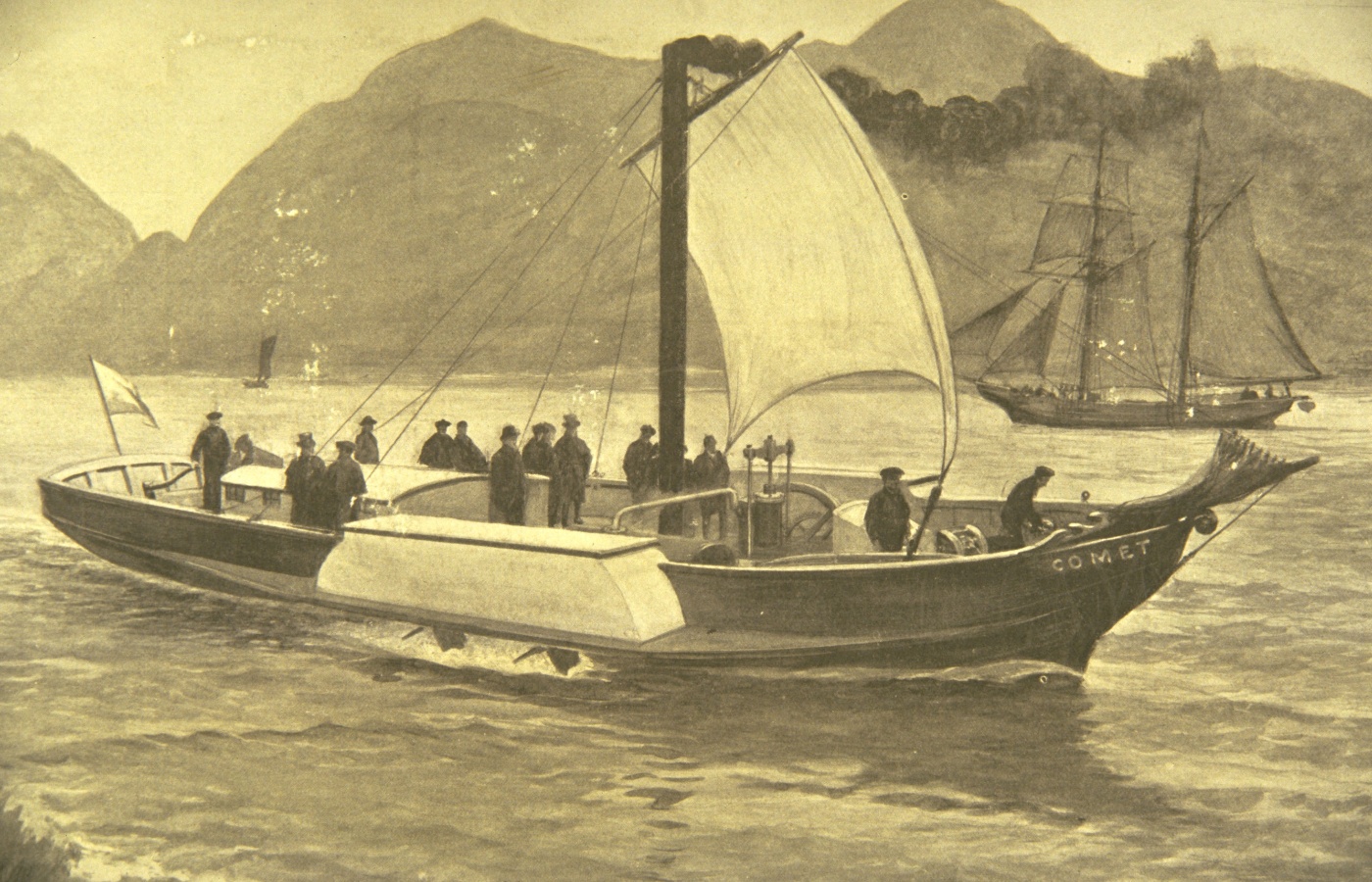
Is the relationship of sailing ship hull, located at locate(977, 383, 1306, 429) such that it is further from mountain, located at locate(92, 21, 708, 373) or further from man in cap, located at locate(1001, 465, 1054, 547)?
mountain, located at locate(92, 21, 708, 373)

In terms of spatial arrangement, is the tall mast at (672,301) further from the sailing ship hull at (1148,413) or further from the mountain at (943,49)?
the sailing ship hull at (1148,413)

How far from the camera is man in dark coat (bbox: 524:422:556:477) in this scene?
19.6ft

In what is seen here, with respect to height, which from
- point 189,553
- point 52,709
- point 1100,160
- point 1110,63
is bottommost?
point 52,709

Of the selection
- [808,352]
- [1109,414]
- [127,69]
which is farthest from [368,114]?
[1109,414]

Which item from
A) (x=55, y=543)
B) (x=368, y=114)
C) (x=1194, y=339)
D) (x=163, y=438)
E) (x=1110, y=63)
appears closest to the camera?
(x=1110, y=63)

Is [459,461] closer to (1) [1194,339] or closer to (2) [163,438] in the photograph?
(2) [163,438]

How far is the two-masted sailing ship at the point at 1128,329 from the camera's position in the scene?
14.8 feet

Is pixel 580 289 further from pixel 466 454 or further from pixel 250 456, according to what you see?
pixel 250 456

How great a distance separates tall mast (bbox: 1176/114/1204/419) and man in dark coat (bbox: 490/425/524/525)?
132 inches

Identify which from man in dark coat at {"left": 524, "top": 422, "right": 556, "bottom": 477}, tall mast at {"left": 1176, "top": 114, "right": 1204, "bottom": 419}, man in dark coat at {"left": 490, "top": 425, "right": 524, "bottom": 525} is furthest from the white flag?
tall mast at {"left": 1176, "top": 114, "right": 1204, "bottom": 419}

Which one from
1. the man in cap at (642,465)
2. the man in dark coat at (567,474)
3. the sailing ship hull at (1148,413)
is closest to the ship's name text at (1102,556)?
the sailing ship hull at (1148,413)

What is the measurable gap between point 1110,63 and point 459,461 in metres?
4.10

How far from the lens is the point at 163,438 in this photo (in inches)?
219

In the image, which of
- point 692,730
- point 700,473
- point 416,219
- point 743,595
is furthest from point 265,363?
point 692,730
